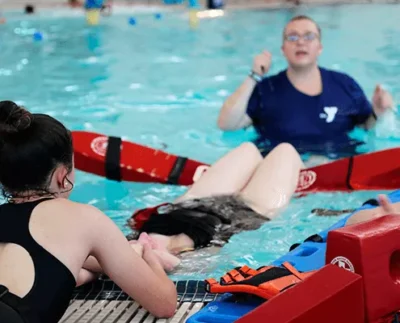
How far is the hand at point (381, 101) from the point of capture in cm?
382

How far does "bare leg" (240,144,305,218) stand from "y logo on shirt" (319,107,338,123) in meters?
0.82

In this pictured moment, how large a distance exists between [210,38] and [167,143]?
18.2 ft

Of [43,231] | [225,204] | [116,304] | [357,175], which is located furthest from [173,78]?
[43,231]

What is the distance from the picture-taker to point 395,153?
10.8 feet

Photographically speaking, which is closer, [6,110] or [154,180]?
[6,110]

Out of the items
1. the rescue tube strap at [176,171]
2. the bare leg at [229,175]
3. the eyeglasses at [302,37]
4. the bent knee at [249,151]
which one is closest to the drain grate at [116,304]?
the bare leg at [229,175]

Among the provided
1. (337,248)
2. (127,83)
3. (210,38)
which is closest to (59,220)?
(337,248)

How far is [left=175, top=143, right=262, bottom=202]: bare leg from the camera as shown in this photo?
9.79 feet

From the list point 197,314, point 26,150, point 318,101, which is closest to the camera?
point 26,150

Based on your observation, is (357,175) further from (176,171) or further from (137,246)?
(137,246)

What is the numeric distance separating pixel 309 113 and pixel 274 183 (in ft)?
3.31

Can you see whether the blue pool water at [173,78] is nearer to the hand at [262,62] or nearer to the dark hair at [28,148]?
the hand at [262,62]

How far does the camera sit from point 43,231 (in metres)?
1.61

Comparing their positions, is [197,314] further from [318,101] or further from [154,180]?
[318,101]
